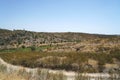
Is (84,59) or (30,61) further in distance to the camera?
(30,61)

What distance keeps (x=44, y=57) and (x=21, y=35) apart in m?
73.7

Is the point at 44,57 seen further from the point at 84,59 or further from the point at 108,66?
Result: the point at 108,66

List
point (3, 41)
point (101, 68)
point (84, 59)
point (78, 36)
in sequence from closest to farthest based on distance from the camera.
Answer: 1. point (101, 68)
2. point (84, 59)
3. point (3, 41)
4. point (78, 36)

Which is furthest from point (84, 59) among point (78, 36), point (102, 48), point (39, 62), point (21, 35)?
point (78, 36)

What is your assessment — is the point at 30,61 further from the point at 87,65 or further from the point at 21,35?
the point at 21,35

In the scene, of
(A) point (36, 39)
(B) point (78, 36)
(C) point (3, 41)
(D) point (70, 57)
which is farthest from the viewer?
(B) point (78, 36)

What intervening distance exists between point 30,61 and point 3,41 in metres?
65.6

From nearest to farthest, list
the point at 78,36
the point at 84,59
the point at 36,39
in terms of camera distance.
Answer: the point at 84,59 → the point at 36,39 → the point at 78,36

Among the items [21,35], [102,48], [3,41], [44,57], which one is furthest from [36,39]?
[44,57]

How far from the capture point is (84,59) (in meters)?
40.4

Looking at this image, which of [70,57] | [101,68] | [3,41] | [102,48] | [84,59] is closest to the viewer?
[101,68]

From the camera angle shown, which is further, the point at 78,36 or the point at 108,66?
the point at 78,36

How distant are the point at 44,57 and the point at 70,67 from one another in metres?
8.04

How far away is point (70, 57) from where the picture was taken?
4325 centimetres
